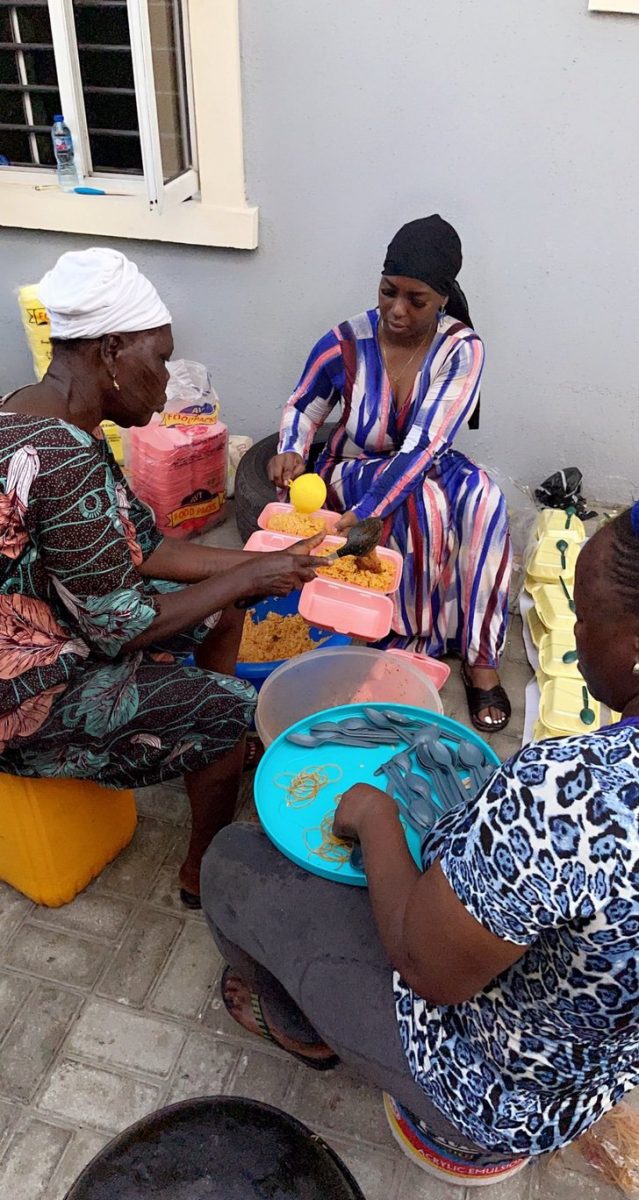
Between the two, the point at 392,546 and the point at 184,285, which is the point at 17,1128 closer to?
the point at 392,546

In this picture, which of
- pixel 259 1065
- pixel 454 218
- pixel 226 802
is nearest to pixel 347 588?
pixel 226 802

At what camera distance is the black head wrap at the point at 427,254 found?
2.65 metres

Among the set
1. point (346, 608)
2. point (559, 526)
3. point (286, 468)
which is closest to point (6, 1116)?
point (346, 608)

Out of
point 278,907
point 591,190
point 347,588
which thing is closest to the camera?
point 278,907

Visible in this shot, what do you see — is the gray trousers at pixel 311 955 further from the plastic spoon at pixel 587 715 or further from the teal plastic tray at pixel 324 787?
the plastic spoon at pixel 587 715

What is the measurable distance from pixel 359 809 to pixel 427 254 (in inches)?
74.7

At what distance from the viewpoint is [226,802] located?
2199 millimetres

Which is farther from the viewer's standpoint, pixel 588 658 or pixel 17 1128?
pixel 17 1128

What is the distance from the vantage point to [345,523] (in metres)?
2.75

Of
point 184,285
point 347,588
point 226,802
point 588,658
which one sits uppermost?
point 588,658

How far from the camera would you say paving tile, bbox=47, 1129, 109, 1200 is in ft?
5.58

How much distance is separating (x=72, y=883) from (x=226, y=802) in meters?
0.47

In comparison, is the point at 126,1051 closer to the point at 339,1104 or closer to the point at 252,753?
the point at 339,1104

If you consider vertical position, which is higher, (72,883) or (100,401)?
(100,401)
